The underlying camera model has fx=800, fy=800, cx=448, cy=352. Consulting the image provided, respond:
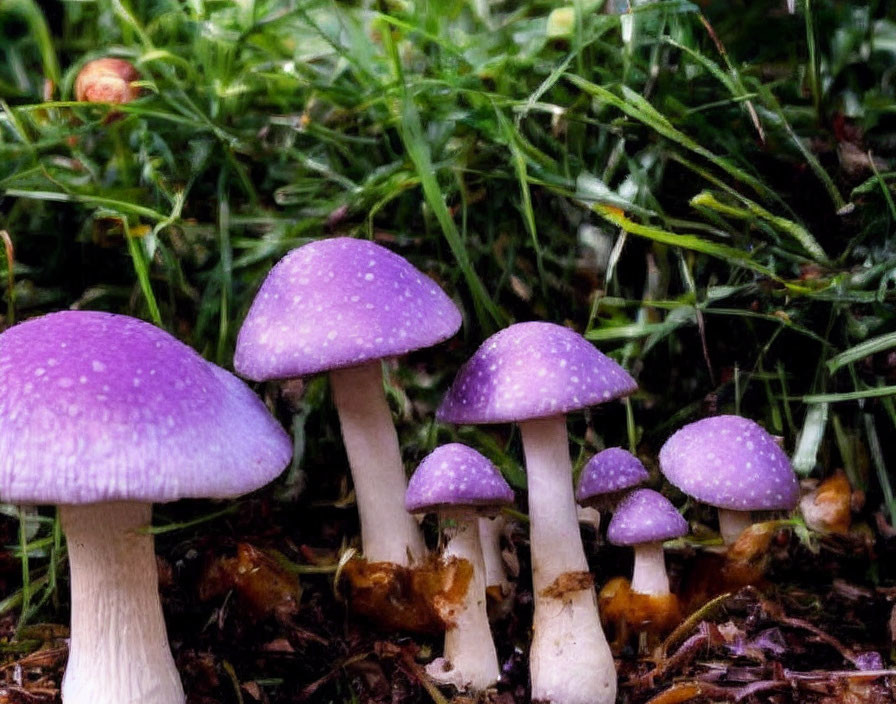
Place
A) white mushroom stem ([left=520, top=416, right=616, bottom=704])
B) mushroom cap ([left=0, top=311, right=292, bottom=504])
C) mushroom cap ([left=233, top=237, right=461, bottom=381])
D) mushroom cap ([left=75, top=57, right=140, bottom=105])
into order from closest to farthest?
mushroom cap ([left=0, top=311, right=292, bottom=504]), mushroom cap ([left=233, top=237, right=461, bottom=381]), white mushroom stem ([left=520, top=416, right=616, bottom=704]), mushroom cap ([left=75, top=57, right=140, bottom=105])

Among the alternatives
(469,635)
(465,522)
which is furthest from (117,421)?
(469,635)

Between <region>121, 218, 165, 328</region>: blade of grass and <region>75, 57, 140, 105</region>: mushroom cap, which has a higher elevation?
<region>75, 57, 140, 105</region>: mushroom cap

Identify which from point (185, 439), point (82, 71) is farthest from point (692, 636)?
point (82, 71)

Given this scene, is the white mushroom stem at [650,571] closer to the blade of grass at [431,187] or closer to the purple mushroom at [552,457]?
the purple mushroom at [552,457]

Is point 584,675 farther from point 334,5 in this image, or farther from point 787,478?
point 334,5

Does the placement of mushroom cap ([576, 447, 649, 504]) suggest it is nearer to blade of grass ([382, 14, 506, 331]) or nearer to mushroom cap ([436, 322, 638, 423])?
mushroom cap ([436, 322, 638, 423])

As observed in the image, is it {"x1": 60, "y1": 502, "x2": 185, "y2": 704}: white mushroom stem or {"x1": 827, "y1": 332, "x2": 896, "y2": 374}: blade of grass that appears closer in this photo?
{"x1": 60, "y1": 502, "x2": 185, "y2": 704}: white mushroom stem

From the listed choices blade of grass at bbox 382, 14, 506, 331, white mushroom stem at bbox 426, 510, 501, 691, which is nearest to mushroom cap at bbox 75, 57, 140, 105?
blade of grass at bbox 382, 14, 506, 331

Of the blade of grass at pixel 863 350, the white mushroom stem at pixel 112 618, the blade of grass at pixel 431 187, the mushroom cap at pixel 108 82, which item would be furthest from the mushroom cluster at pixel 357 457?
the mushroom cap at pixel 108 82

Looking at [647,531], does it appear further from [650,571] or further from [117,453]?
[117,453]
